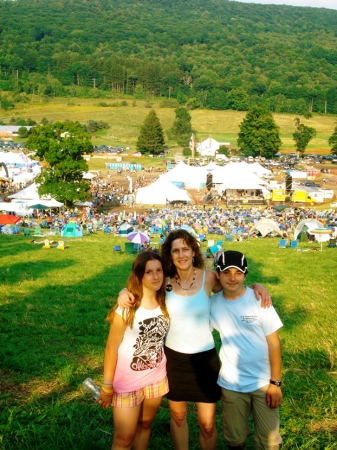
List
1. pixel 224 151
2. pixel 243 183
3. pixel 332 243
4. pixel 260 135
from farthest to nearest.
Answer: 1. pixel 224 151
2. pixel 260 135
3. pixel 243 183
4. pixel 332 243

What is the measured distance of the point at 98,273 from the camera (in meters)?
9.51

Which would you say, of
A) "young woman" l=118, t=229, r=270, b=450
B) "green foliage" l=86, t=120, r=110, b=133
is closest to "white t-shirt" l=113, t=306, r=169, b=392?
"young woman" l=118, t=229, r=270, b=450

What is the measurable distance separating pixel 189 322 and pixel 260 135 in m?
54.4

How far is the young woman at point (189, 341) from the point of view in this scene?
279cm

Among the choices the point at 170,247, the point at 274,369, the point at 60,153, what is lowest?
the point at 60,153

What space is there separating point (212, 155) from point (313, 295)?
2006 inches

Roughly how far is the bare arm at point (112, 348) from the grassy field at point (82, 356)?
50 cm

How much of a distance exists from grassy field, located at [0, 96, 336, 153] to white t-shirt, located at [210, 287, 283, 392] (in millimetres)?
62931

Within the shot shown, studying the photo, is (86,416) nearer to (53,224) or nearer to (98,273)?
(98,273)

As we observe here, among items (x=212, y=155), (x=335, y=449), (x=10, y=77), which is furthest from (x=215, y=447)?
(x=10, y=77)

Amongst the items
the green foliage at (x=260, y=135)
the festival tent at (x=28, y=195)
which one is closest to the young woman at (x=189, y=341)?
the festival tent at (x=28, y=195)

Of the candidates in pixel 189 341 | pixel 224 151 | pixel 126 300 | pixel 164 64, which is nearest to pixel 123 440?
pixel 189 341

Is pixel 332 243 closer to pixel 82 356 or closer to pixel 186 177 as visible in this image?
pixel 82 356

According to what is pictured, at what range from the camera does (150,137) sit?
55719 mm
